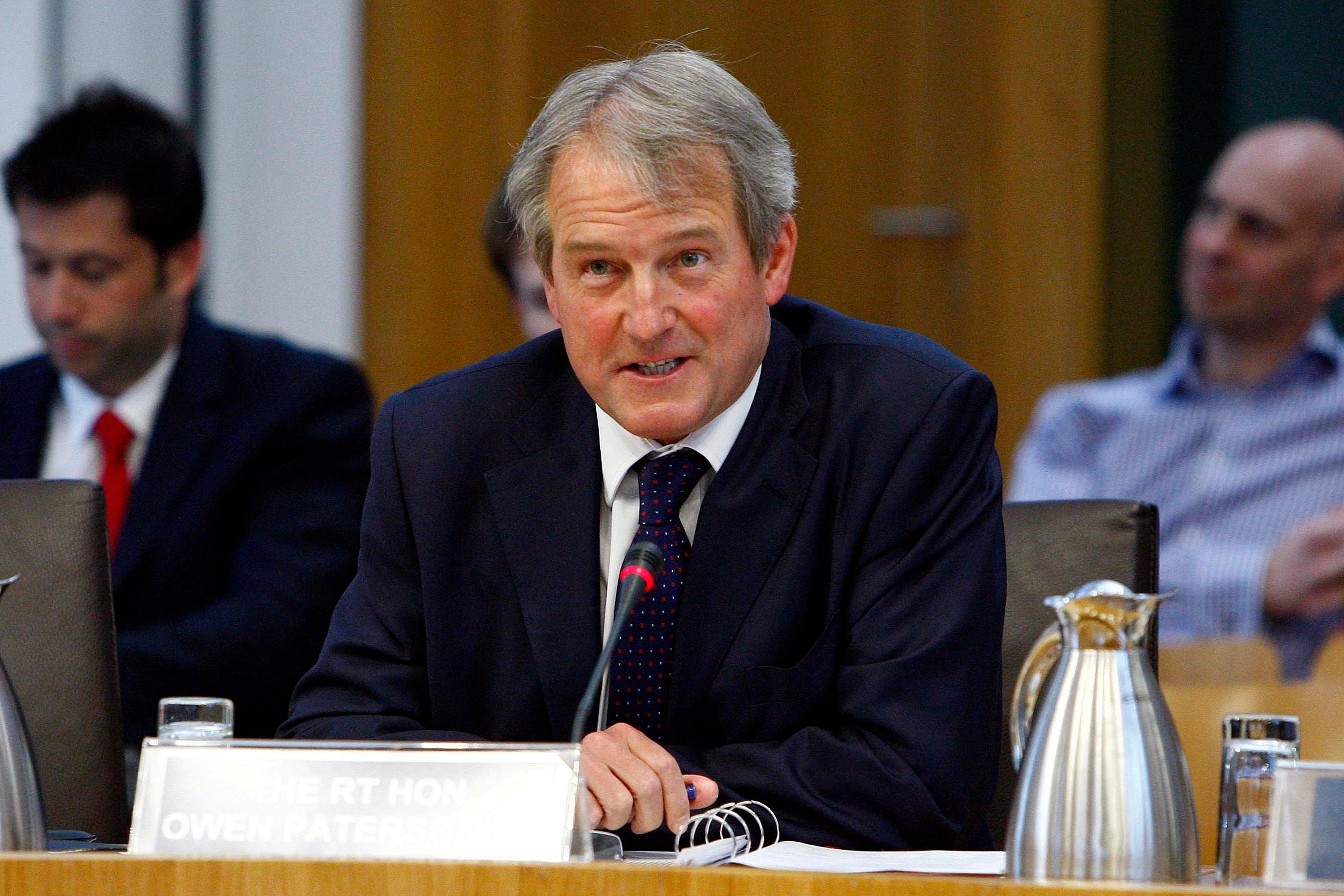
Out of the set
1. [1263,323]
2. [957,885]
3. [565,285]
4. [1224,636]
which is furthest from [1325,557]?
[957,885]

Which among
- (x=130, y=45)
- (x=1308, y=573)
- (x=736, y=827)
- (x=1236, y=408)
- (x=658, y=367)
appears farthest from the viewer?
(x=130, y=45)

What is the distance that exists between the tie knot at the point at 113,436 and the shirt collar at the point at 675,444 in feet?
4.21

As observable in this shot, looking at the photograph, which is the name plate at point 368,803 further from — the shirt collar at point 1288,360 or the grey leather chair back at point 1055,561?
the shirt collar at point 1288,360

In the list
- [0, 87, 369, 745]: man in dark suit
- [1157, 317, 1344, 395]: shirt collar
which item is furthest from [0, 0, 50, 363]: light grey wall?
[1157, 317, 1344, 395]: shirt collar

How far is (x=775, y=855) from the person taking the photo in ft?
4.23

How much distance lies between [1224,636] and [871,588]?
1.83m

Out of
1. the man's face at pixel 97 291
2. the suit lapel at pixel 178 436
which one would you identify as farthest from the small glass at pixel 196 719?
the man's face at pixel 97 291

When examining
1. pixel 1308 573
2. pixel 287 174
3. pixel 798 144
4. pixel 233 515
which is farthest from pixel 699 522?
pixel 287 174

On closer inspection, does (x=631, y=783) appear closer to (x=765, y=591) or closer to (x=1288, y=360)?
(x=765, y=591)

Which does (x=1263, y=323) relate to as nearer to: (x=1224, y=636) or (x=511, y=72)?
(x=1224, y=636)

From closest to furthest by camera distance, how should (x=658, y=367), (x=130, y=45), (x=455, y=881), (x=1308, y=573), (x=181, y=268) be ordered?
(x=455, y=881) → (x=658, y=367) → (x=181, y=268) → (x=1308, y=573) → (x=130, y=45)

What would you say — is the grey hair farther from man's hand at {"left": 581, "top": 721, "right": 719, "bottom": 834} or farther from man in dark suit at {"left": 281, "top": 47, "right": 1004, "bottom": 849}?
man's hand at {"left": 581, "top": 721, "right": 719, "bottom": 834}

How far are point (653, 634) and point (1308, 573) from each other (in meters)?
2.03

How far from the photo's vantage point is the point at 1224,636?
327 cm
